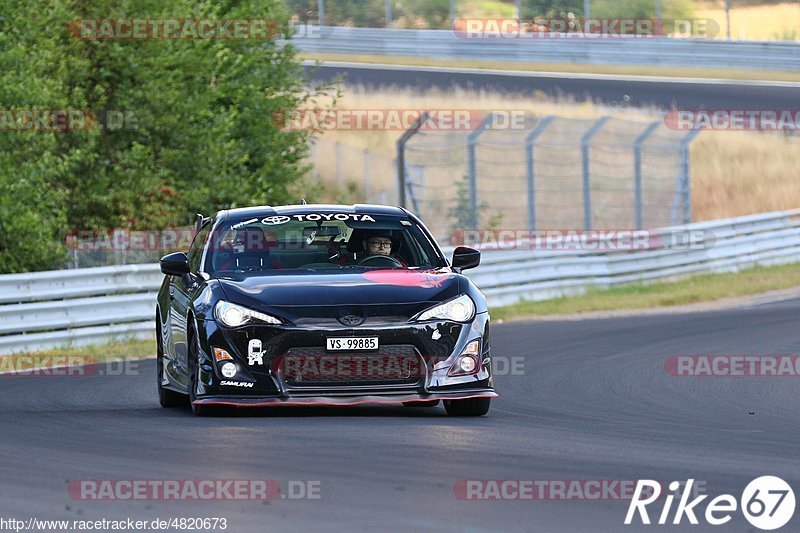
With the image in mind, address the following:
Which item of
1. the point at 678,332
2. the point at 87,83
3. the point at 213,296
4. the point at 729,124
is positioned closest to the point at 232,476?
the point at 213,296

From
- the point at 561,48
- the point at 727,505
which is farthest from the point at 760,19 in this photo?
the point at 727,505

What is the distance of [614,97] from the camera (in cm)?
4131

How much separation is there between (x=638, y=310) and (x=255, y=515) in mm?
16779

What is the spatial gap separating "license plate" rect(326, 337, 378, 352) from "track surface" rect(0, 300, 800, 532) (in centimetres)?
48

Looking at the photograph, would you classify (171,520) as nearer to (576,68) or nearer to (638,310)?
(638,310)

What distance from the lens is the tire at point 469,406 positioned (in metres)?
10.5

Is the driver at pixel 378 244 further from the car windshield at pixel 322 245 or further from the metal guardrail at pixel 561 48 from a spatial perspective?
the metal guardrail at pixel 561 48

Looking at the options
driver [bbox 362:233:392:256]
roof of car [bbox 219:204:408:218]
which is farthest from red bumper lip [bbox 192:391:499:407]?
roof of car [bbox 219:204:408:218]

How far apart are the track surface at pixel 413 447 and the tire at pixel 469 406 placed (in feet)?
0.48

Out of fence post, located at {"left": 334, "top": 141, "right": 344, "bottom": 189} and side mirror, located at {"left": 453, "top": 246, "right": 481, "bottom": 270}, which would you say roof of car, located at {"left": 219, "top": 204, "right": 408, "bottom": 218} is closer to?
side mirror, located at {"left": 453, "top": 246, "right": 481, "bottom": 270}

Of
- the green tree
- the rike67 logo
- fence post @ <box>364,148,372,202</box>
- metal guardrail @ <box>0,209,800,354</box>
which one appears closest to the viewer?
the rike67 logo

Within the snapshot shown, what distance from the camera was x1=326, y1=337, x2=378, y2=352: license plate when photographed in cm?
994

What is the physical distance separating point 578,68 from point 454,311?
36366 millimetres

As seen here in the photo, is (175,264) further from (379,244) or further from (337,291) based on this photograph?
(337,291)
